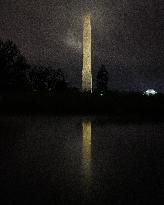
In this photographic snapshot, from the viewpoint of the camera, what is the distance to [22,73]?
2758 inches

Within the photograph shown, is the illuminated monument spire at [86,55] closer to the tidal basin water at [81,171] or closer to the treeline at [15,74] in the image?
the treeline at [15,74]

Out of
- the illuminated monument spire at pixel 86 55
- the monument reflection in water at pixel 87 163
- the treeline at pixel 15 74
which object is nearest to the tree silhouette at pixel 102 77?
the treeline at pixel 15 74

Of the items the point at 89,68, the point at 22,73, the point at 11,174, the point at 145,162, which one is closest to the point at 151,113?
the point at 89,68

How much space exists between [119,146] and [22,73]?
60921mm

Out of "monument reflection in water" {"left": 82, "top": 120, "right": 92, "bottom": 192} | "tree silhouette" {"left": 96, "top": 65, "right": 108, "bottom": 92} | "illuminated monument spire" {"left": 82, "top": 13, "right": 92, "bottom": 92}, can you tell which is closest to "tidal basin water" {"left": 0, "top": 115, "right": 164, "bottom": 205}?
"monument reflection in water" {"left": 82, "top": 120, "right": 92, "bottom": 192}

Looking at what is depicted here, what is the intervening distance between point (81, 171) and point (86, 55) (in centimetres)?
4420

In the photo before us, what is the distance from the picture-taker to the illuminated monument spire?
49344mm

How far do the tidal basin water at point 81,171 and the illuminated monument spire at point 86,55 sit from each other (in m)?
38.7

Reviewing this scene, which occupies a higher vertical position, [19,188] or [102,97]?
[102,97]

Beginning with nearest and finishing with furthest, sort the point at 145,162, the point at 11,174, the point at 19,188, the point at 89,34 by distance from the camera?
the point at 19,188
the point at 11,174
the point at 145,162
the point at 89,34

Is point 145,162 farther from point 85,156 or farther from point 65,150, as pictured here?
point 65,150

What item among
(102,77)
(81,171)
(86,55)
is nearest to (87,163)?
(81,171)

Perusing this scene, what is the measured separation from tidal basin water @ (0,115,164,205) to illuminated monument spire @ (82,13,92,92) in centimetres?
3875

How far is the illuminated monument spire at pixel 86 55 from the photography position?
49344 mm
